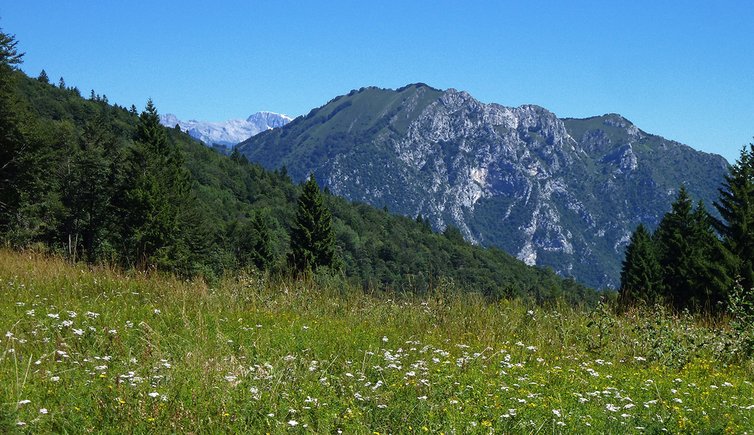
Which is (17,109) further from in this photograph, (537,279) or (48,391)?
(537,279)

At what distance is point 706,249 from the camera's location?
49188mm

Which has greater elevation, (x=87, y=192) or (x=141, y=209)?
(x=87, y=192)

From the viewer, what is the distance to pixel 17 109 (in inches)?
1152

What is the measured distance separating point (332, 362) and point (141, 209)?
143 ft

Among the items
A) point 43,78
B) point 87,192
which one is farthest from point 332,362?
point 43,78

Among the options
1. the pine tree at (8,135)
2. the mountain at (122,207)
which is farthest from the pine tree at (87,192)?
the pine tree at (8,135)

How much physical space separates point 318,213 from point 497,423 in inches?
2512

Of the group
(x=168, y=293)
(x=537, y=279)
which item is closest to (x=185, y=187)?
(x=168, y=293)

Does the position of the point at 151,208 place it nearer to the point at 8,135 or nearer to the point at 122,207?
the point at 122,207

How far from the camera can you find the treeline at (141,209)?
51.5 ft

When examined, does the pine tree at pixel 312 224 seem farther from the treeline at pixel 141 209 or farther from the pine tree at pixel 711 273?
the pine tree at pixel 711 273

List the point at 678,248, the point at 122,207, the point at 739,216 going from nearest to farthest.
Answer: the point at 739,216 < the point at 122,207 < the point at 678,248

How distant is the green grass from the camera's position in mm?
4879

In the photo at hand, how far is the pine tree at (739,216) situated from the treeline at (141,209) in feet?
50.0
